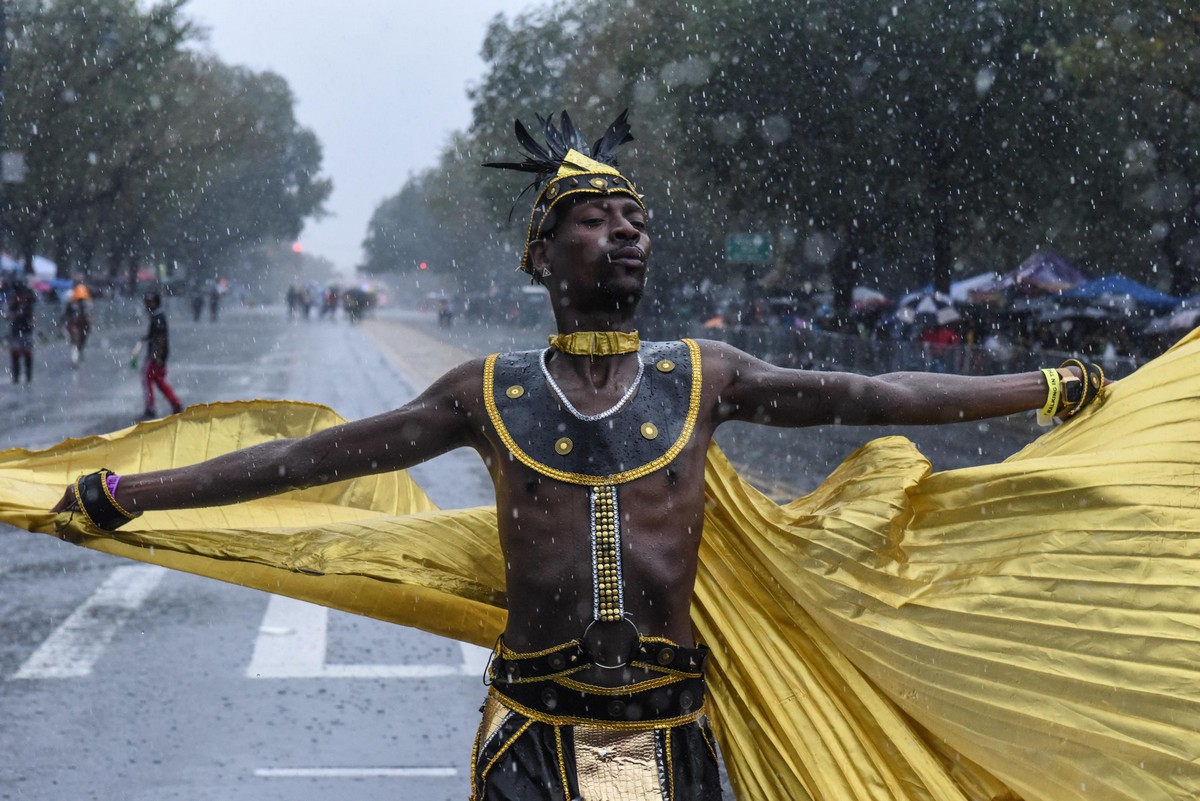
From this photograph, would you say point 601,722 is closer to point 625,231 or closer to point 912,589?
point 912,589

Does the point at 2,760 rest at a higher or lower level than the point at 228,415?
lower

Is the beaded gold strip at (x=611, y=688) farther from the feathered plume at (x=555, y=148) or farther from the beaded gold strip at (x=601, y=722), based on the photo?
the feathered plume at (x=555, y=148)

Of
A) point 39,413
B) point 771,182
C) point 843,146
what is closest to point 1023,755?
point 39,413

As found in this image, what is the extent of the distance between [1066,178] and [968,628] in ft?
89.8

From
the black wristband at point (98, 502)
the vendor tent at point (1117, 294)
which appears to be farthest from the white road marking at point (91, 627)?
the vendor tent at point (1117, 294)

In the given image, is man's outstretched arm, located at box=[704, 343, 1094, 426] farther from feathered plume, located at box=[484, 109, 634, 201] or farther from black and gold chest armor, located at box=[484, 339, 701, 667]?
feathered plume, located at box=[484, 109, 634, 201]

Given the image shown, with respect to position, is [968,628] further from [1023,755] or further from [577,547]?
[577,547]

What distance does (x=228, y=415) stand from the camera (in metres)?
3.76

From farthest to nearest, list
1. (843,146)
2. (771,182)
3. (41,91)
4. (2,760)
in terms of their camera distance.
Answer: (41,91) → (771,182) → (843,146) → (2,760)

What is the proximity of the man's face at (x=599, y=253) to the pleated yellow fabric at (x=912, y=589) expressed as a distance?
57cm

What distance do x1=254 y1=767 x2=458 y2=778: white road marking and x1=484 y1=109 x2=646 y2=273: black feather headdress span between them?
3.43 metres

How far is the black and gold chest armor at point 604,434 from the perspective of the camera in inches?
112

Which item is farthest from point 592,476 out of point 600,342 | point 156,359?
point 156,359

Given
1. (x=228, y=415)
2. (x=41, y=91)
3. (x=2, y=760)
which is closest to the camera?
(x=228, y=415)
